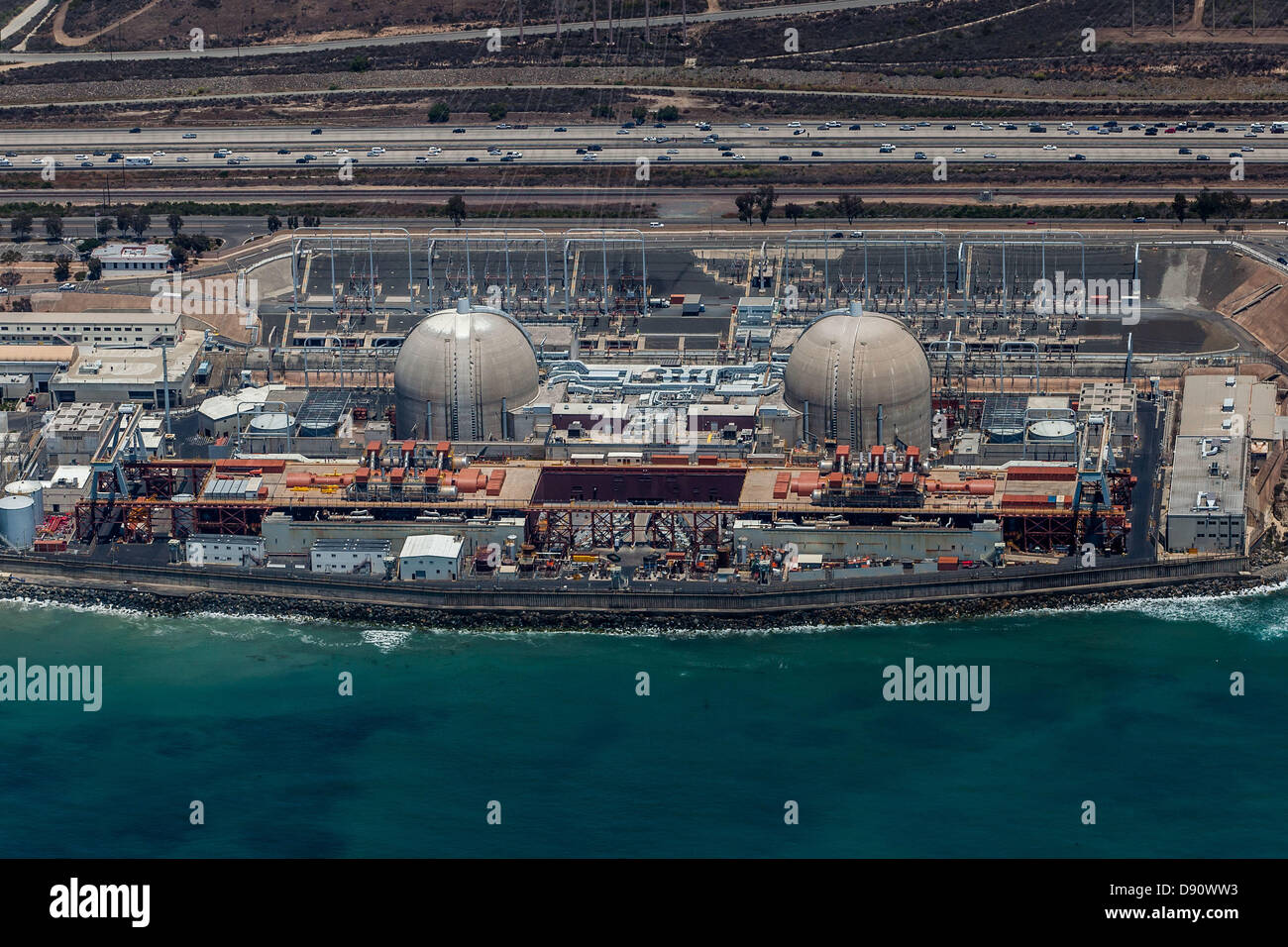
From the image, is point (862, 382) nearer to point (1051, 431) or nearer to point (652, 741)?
point (1051, 431)

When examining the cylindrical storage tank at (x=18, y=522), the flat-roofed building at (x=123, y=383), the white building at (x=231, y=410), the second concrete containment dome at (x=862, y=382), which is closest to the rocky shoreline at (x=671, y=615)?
the cylindrical storage tank at (x=18, y=522)

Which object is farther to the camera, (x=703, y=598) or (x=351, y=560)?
(x=351, y=560)

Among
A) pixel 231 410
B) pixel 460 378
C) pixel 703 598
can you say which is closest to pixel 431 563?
pixel 703 598

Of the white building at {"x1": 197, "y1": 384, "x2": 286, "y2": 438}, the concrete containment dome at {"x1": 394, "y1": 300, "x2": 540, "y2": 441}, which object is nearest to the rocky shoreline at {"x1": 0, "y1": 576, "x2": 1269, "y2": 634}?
the concrete containment dome at {"x1": 394, "y1": 300, "x2": 540, "y2": 441}

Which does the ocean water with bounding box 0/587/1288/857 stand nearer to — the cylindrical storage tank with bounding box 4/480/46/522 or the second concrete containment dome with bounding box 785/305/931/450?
the cylindrical storage tank with bounding box 4/480/46/522

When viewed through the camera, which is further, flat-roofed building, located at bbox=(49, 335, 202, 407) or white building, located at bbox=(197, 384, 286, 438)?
flat-roofed building, located at bbox=(49, 335, 202, 407)

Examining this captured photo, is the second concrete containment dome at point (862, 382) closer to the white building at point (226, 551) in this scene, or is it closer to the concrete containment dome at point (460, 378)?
the concrete containment dome at point (460, 378)
